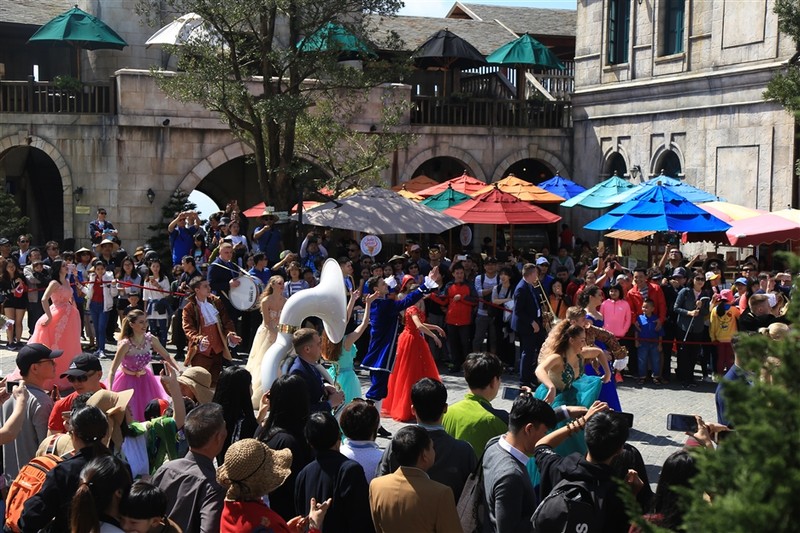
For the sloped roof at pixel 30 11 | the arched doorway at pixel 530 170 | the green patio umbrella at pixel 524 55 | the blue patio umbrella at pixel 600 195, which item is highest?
the sloped roof at pixel 30 11

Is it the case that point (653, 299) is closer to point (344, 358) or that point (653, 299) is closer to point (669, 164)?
point (344, 358)

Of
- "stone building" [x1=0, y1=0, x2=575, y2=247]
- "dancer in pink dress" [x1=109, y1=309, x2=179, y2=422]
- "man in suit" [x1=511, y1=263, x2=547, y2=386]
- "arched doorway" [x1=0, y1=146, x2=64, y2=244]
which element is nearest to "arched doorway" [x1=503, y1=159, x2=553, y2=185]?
"stone building" [x1=0, y1=0, x2=575, y2=247]

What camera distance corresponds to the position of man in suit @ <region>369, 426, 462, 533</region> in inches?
205

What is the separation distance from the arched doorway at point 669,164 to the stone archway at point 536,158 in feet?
11.4

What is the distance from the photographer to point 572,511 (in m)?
5.15

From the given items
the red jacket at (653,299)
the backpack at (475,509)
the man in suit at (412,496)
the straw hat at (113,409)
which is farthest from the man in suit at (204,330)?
the man in suit at (412,496)

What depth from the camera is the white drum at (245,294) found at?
49.9ft

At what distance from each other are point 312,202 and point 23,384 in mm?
16679

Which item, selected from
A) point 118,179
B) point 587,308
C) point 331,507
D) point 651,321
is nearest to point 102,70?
point 118,179

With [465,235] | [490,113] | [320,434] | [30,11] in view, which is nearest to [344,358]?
[320,434]

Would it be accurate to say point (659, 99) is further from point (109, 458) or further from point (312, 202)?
point (109, 458)

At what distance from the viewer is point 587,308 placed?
474 inches

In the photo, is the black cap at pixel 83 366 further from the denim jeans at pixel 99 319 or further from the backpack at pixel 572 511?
the denim jeans at pixel 99 319

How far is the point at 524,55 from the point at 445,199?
8.33m
